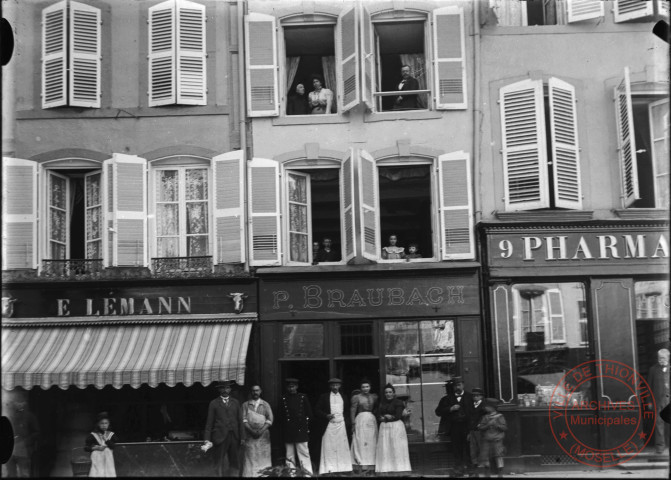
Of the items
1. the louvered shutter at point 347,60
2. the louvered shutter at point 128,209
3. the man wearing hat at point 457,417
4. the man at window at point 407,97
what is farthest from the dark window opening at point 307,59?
the man wearing hat at point 457,417

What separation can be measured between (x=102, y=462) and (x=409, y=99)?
8.28 m

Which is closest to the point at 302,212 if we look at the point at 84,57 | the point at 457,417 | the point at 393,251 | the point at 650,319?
the point at 393,251

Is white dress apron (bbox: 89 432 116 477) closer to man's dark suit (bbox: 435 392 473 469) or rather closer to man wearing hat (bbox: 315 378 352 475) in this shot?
man wearing hat (bbox: 315 378 352 475)

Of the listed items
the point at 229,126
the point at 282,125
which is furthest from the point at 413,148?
the point at 229,126

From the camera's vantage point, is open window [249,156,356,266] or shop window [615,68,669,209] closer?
shop window [615,68,669,209]

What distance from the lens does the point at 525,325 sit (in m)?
15.0

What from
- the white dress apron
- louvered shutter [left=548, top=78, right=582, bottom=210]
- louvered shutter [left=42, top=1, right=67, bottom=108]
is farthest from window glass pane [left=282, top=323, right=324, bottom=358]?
louvered shutter [left=42, top=1, right=67, bottom=108]

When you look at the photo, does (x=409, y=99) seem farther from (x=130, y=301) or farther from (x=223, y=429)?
(x=223, y=429)

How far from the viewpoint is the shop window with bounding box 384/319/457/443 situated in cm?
1484

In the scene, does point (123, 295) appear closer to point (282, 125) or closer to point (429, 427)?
point (282, 125)

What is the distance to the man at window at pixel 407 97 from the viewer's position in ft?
52.3

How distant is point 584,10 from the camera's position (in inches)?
616

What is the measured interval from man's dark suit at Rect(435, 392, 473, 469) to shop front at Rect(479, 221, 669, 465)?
0.72 metres

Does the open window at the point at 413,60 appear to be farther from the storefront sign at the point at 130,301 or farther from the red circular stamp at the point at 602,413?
the red circular stamp at the point at 602,413
